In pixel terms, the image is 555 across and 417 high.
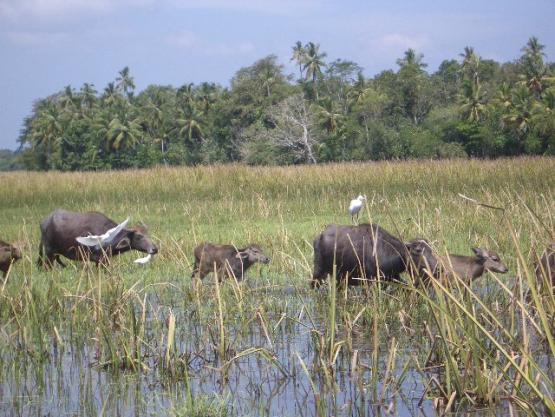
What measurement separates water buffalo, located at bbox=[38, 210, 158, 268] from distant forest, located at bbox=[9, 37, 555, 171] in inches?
1469

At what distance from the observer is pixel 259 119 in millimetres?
62000

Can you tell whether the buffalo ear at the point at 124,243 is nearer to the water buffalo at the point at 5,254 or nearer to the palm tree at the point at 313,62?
the water buffalo at the point at 5,254

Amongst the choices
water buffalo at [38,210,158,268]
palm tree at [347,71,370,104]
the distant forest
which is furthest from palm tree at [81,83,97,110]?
water buffalo at [38,210,158,268]

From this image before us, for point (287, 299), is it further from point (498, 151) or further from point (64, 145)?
point (64, 145)

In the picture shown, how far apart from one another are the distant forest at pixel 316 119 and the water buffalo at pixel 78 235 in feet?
122

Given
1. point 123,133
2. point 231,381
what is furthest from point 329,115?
point 231,381

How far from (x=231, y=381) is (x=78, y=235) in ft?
16.1

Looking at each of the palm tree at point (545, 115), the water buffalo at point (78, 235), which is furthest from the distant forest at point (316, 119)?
the water buffalo at point (78, 235)

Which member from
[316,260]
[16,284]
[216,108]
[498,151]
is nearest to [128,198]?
[16,284]

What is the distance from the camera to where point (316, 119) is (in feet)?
199

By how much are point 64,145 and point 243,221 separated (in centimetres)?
5986

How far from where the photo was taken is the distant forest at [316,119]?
52.1 metres

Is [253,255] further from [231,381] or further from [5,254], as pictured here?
[231,381]

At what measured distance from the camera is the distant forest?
2052 inches
